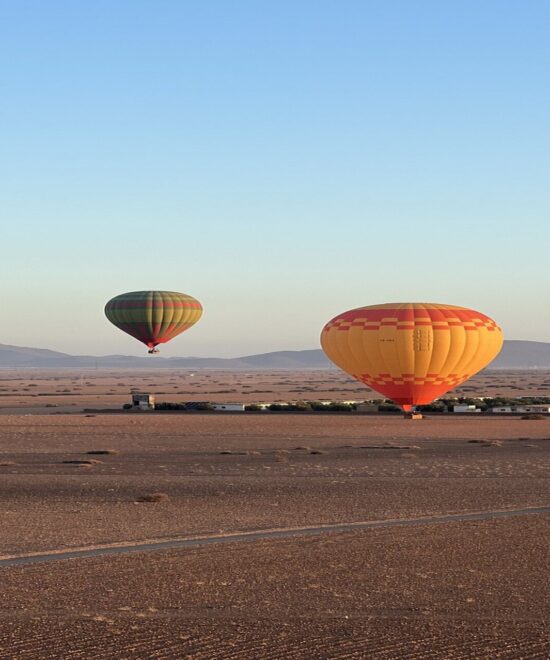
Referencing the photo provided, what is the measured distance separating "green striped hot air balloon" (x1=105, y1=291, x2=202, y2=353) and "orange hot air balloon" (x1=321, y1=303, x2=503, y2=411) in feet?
112

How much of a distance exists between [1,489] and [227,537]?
12.9m

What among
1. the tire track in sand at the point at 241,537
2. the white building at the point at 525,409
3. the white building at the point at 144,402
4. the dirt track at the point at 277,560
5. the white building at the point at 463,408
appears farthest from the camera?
the white building at the point at 144,402

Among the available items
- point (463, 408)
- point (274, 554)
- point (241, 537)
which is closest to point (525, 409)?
point (463, 408)

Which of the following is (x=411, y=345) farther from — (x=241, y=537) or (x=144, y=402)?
(x=241, y=537)

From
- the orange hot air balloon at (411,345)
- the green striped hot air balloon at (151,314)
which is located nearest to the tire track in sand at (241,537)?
the orange hot air balloon at (411,345)

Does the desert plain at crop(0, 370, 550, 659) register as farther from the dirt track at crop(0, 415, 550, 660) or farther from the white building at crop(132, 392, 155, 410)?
the white building at crop(132, 392, 155, 410)

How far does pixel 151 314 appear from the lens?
9462cm

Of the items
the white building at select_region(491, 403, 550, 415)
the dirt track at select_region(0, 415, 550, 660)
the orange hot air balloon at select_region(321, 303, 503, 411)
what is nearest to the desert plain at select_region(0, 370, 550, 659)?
the dirt track at select_region(0, 415, 550, 660)

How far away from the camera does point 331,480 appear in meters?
39.1

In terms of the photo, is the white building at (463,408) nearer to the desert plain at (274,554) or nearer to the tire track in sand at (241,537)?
the desert plain at (274,554)

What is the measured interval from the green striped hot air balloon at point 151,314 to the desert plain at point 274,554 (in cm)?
4406

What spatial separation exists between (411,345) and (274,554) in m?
37.1

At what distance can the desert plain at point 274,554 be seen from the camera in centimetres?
1684

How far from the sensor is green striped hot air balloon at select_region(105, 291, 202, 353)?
310ft
